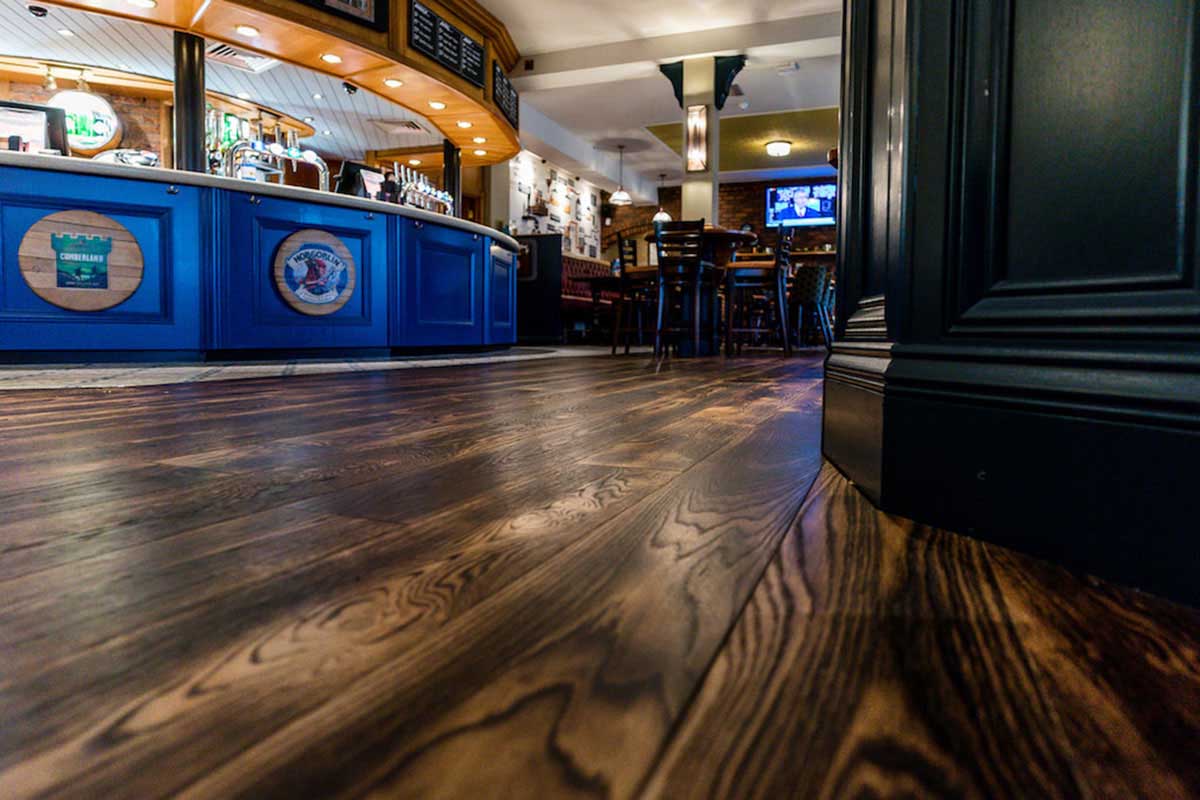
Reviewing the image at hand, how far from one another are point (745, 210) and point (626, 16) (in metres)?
6.11

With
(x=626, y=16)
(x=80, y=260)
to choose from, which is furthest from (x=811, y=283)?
(x=80, y=260)

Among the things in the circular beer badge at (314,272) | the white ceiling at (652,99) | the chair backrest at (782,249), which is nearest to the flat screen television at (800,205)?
the white ceiling at (652,99)

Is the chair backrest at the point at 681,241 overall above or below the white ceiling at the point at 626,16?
below

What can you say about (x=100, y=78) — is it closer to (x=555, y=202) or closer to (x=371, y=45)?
(x=371, y=45)

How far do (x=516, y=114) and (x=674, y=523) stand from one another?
7972 millimetres

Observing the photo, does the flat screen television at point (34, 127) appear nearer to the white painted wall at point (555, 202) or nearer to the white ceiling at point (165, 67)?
the white ceiling at point (165, 67)

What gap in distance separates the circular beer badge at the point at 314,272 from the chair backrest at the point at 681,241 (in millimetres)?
2203

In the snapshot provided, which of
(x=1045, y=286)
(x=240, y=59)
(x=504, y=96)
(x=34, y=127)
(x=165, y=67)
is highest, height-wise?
(x=165, y=67)

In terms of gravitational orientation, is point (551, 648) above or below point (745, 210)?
below

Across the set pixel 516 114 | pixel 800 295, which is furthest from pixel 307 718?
pixel 516 114

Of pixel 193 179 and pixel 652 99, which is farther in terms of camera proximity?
pixel 652 99

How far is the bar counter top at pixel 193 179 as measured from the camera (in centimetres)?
354

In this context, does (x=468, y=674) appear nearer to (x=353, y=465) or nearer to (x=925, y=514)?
(x=925, y=514)

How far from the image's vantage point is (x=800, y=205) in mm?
12039
